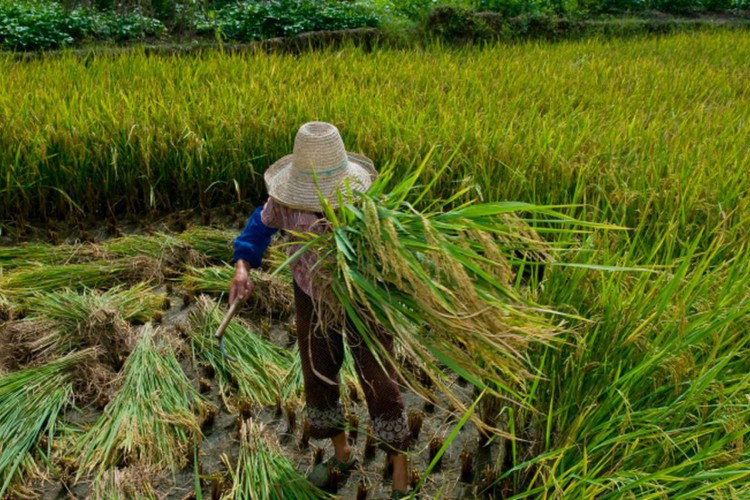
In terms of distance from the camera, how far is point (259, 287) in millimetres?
2439

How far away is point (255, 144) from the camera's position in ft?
9.98

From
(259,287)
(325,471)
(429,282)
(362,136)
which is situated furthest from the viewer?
(362,136)

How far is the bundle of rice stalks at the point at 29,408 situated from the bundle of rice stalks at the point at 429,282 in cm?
97

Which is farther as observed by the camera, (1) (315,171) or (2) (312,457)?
(2) (312,457)

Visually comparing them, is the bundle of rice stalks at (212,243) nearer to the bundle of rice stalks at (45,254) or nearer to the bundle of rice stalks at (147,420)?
the bundle of rice stalks at (45,254)

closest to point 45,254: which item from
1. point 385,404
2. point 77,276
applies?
point 77,276

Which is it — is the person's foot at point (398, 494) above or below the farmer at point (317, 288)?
below

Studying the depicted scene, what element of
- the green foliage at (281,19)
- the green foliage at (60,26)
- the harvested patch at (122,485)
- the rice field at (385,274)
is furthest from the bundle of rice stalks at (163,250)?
the green foliage at (281,19)

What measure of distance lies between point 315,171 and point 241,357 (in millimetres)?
867

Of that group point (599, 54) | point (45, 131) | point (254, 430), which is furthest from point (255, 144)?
point (599, 54)

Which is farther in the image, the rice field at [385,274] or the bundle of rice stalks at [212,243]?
the bundle of rice stalks at [212,243]

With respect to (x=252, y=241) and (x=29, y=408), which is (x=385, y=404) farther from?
(x=29, y=408)

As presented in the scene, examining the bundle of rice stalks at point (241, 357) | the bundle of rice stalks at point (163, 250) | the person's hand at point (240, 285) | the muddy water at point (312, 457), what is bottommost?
the muddy water at point (312, 457)

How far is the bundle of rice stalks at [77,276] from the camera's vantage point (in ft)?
7.97
